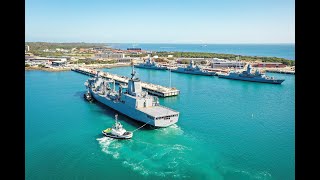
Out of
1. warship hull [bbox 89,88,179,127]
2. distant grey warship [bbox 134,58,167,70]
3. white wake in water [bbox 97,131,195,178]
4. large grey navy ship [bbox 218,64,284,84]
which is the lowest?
white wake in water [bbox 97,131,195,178]

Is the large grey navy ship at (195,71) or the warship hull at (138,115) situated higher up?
the large grey navy ship at (195,71)

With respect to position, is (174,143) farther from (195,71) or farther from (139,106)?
(195,71)

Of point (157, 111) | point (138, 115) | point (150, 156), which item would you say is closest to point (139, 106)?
point (138, 115)

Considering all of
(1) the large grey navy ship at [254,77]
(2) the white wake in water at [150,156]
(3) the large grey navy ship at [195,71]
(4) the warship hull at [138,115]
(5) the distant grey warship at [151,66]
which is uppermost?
(5) the distant grey warship at [151,66]

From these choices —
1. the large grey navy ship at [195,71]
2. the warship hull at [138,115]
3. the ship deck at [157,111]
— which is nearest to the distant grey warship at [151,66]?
the large grey navy ship at [195,71]

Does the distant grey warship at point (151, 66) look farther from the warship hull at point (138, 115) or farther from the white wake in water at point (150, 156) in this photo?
the white wake in water at point (150, 156)

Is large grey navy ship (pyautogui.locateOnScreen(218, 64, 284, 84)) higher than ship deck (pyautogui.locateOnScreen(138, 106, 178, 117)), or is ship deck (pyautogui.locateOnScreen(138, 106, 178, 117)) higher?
large grey navy ship (pyautogui.locateOnScreen(218, 64, 284, 84))

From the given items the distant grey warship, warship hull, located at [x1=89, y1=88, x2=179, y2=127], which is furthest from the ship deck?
the distant grey warship

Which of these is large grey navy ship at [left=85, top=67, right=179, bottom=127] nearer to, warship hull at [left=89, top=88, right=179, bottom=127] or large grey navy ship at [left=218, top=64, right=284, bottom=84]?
warship hull at [left=89, top=88, right=179, bottom=127]
